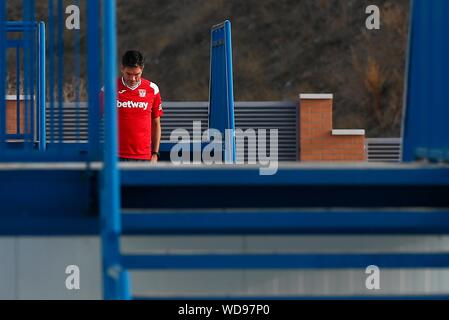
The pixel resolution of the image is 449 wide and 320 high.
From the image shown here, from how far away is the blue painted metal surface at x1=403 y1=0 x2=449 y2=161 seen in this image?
6.77 meters

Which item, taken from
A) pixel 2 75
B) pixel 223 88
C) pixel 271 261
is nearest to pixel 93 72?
pixel 2 75

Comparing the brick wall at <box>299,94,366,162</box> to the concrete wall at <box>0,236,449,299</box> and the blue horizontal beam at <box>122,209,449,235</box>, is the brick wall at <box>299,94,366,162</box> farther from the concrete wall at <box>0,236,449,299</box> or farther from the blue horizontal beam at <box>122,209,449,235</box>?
the blue horizontal beam at <box>122,209,449,235</box>

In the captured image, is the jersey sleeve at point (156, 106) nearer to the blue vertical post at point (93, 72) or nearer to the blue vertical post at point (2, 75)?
the blue vertical post at point (2, 75)

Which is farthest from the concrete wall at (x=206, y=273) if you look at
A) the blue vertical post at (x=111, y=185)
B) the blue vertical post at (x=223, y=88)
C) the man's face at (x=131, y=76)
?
the blue vertical post at (x=223, y=88)

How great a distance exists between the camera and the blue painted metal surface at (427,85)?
6.77m

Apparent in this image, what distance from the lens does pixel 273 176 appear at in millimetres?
6188

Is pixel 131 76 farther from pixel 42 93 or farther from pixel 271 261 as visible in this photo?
pixel 42 93

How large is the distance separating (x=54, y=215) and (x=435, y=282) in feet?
5.76

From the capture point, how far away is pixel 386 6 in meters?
48.8

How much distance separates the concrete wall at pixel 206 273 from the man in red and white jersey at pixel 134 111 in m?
3.61

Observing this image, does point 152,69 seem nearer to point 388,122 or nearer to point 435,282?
point 388,122

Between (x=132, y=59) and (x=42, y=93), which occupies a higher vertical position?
(x=132, y=59)

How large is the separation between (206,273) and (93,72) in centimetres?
103
